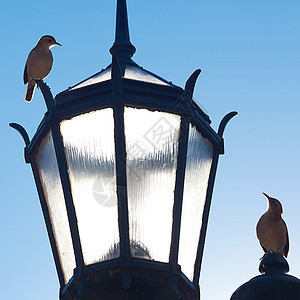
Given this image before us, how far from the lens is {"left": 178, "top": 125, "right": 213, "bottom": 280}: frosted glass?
321 centimetres

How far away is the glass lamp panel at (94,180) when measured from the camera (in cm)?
304

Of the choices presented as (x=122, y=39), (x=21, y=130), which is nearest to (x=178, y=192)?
(x=21, y=130)

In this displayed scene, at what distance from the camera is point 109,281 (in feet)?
9.75

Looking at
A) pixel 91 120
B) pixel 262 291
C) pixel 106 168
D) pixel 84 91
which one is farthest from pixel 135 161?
pixel 262 291

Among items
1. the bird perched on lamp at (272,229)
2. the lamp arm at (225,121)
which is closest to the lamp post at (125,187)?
the lamp arm at (225,121)

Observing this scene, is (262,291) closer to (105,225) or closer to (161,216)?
(161,216)

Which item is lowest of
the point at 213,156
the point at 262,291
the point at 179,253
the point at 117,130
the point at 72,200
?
the point at 262,291

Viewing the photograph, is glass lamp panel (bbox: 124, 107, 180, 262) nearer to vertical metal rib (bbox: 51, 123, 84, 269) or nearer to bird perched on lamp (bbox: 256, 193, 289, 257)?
vertical metal rib (bbox: 51, 123, 84, 269)

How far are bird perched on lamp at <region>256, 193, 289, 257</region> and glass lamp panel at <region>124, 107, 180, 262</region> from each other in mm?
896

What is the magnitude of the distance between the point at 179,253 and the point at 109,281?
0.39 meters

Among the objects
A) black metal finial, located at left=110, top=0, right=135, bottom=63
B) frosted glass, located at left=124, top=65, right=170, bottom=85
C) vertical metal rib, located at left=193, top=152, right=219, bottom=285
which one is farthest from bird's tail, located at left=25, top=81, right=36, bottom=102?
vertical metal rib, located at left=193, top=152, right=219, bottom=285

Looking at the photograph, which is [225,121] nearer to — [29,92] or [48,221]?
[48,221]

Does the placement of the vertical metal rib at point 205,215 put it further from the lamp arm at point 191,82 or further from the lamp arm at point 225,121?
the lamp arm at point 191,82

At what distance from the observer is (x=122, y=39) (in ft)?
13.6
